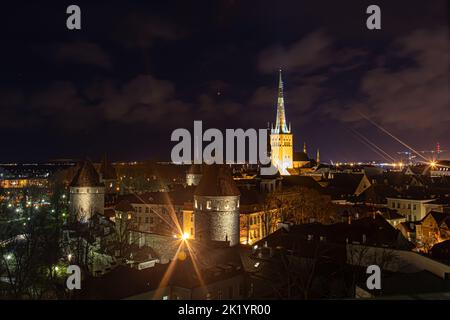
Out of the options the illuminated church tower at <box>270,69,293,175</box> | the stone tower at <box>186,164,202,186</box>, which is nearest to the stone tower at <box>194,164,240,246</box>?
the stone tower at <box>186,164,202,186</box>

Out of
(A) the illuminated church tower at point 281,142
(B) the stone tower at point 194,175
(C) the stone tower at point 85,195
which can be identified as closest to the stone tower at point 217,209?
(C) the stone tower at point 85,195

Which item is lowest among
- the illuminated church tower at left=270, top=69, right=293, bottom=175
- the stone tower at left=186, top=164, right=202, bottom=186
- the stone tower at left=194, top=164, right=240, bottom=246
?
the stone tower at left=194, top=164, right=240, bottom=246

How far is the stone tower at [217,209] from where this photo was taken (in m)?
25.9

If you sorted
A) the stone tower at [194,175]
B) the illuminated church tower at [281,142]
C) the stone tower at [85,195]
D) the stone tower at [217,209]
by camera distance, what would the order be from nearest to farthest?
the stone tower at [217,209] → the stone tower at [85,195] → the stone tower at [194,175] → the illuminated church tower at [281,142]

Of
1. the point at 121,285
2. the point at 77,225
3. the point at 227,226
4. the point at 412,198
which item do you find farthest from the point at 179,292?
the point at 412,198

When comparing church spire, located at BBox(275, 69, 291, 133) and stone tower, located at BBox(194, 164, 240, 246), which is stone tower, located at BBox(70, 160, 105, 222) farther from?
church spire, located at BBox(275, 69, 291, 133)

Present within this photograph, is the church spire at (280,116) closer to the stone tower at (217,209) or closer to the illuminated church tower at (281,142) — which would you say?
the illuminated church tower at (281,142)

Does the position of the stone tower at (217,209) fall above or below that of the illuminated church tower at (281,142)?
below

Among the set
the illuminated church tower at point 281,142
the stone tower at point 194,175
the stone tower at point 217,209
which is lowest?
the stone tower at point 217,209

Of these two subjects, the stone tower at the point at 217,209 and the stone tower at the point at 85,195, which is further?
the stone tower at the point at 85,195

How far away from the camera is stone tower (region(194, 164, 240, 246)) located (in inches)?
1021

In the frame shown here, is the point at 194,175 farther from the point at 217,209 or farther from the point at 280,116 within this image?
the point at 280,116
